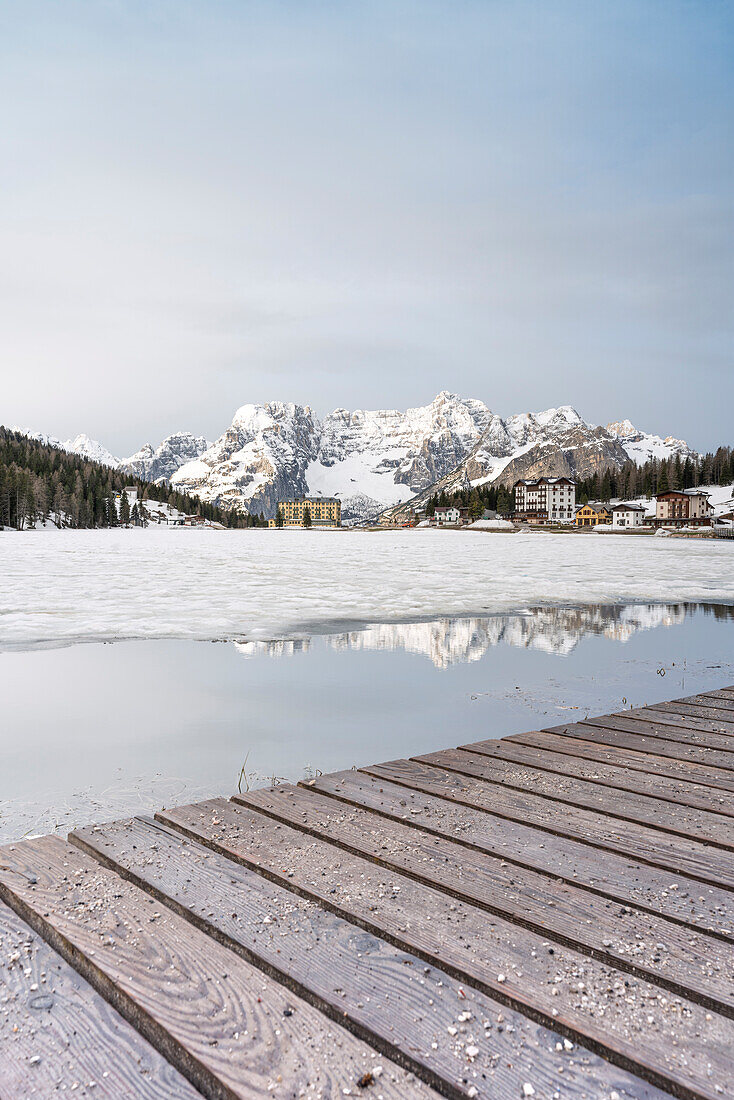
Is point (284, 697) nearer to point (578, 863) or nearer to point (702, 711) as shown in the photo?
point (702, 711)

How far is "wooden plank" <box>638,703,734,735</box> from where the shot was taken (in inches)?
223

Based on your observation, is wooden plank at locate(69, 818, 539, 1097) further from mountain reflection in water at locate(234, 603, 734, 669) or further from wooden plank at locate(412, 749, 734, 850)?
mountain reflection in water at locate(234, 603, 734, 669)

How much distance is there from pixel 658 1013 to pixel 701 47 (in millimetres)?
49736

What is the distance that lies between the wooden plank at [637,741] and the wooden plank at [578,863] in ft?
6.41

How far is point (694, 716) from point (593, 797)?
2.73 m

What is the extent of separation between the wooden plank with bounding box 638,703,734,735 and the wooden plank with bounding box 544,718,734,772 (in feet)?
1.54

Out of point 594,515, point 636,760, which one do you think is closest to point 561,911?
point 636,760

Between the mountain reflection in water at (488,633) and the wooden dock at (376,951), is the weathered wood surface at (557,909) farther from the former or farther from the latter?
the mountain reflection in water at (488,633)

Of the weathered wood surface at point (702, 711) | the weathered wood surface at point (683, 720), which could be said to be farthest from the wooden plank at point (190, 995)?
the weathered wood surface at point (702, 711)

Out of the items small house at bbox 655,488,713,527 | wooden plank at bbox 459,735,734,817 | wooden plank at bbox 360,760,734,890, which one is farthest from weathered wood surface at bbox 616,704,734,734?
small house at bbox 655,488,713,527

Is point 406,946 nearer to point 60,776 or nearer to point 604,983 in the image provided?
point 604,983

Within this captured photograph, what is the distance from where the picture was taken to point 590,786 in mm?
4086

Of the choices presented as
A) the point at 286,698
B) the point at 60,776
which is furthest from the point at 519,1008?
the point at 286,698

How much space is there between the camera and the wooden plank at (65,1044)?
1731mm
